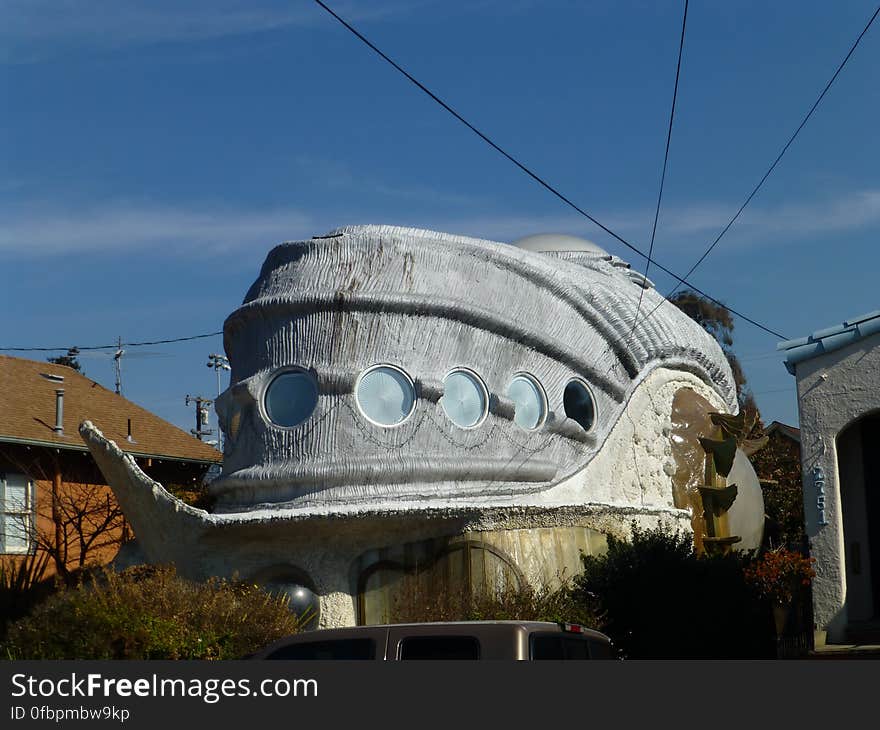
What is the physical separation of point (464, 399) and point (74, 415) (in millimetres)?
13273

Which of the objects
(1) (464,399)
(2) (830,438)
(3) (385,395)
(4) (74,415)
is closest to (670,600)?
(2) (830,438)

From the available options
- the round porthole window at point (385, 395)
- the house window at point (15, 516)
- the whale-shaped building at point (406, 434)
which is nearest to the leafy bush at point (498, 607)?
the whale-shaped building at point (406, 434)

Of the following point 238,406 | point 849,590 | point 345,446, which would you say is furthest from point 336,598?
point 849,590

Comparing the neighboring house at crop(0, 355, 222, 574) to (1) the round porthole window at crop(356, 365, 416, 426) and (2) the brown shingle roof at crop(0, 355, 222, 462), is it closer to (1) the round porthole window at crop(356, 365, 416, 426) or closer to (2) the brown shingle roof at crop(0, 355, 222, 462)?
(2) the brown shingle roof at crop(0, 355, 222, 462)

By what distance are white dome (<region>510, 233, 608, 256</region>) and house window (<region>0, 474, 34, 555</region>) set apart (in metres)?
11.4

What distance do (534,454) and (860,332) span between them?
567cm

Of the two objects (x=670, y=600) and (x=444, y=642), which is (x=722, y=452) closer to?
(x=670, y=600)

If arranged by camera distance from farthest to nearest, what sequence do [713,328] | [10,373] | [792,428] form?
[713,328]
[792,428]
[10,373]

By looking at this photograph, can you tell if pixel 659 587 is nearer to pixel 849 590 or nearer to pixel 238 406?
pixel 849 590

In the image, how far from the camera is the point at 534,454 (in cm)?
2056

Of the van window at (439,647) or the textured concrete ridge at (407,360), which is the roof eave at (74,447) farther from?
the van window at (439,647)

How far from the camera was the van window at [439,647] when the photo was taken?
10523 millimetres

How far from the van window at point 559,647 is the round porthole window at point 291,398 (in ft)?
30.4

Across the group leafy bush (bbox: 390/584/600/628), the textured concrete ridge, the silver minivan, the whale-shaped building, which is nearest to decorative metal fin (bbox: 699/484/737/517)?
the whale-shaped building
